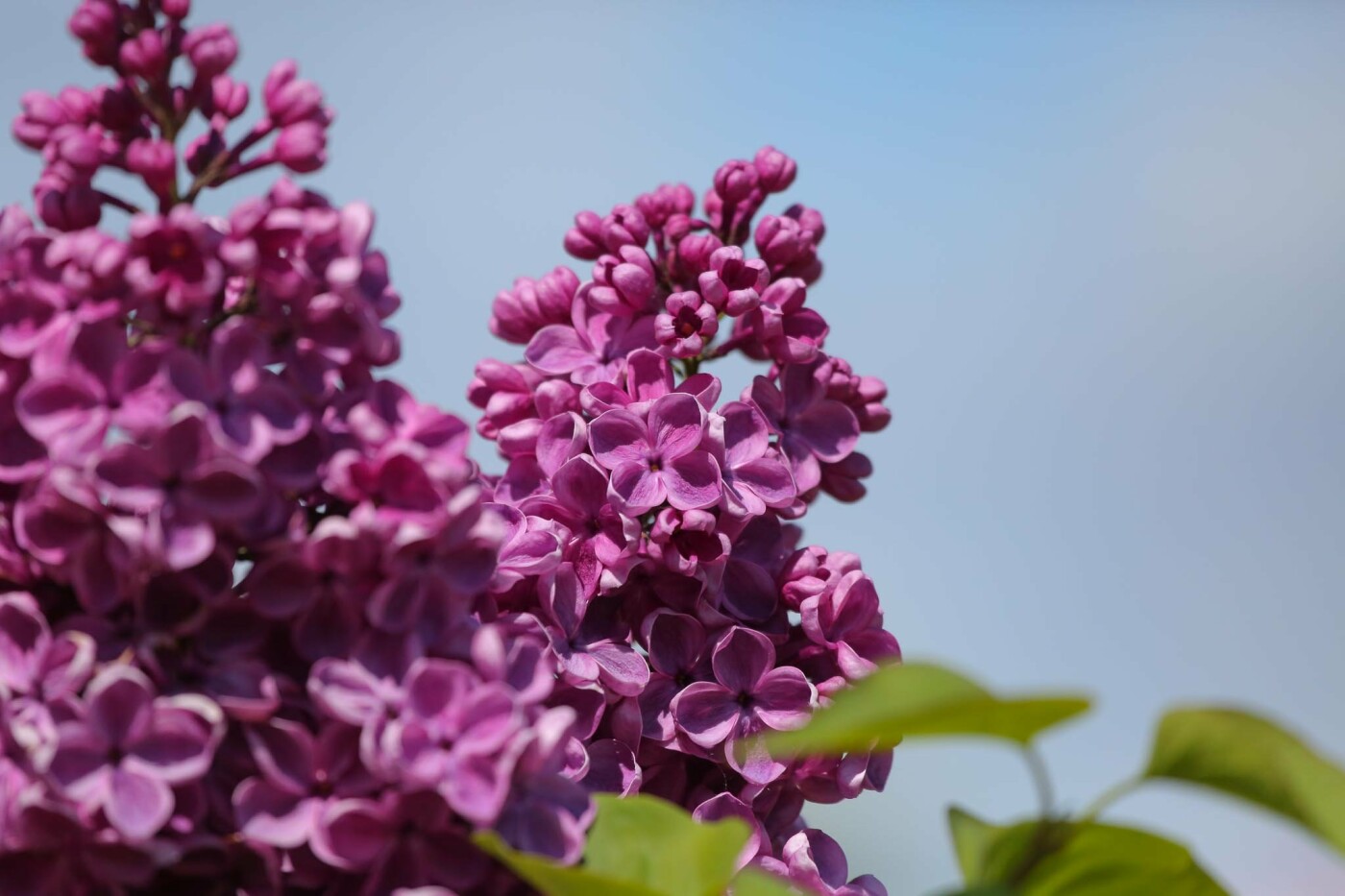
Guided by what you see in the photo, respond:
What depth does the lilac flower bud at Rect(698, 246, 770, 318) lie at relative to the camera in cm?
101

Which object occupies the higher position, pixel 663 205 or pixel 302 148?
pixel 663 205

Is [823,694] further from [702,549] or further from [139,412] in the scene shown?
[139,412]

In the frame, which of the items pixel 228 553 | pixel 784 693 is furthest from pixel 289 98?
pixel 784 693

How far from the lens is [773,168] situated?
3.71 feet

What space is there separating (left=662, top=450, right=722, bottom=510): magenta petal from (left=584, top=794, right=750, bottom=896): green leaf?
220mm

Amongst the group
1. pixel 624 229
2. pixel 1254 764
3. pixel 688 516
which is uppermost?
pixel 624 229

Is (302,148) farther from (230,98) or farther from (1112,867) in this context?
(1112,867)

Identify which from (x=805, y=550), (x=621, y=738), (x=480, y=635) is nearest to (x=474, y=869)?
(x=480, y=635)

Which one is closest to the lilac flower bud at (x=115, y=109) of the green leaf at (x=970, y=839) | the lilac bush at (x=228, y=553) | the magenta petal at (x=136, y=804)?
the lilac bush at (x=228, y=553)

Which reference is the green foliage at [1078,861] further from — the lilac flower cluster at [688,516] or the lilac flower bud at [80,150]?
the lilac flower bud at [80,150]

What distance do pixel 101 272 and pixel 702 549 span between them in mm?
407

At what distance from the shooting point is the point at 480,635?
68 cm

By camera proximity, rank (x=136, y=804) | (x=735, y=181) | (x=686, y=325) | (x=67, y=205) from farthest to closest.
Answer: (x=735, y=181), (x=686, y=325), (x=67, y=205), (x=136, y=804)

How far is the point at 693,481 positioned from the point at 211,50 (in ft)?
1.22
